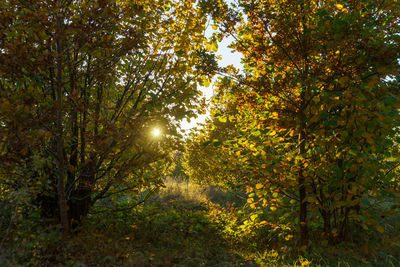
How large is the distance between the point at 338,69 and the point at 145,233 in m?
4.31

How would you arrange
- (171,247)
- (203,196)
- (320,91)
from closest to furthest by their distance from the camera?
(320,91) < (171,247) < (203,196)

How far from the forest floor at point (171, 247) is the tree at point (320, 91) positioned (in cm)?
48

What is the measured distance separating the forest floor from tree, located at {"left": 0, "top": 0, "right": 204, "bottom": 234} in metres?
0.41

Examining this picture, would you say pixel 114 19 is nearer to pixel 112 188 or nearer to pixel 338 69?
pixel 112 188

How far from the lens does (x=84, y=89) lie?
12.2 ft

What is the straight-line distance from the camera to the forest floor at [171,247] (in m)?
3.06

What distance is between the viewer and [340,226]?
4340mm

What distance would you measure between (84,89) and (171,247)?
302 cm

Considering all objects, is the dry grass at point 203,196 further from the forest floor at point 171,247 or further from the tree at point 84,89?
the tree at point 84,89

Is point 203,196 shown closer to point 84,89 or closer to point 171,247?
point 171,247

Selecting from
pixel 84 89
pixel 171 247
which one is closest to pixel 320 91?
pixel 84 89

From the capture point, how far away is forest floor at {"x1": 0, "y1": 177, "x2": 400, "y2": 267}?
306 cm

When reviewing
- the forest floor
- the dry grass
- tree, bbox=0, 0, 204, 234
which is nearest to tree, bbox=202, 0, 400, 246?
the forest floor

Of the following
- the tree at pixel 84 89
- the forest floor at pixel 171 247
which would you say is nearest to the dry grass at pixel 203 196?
the forest floor at pixel 171 247
